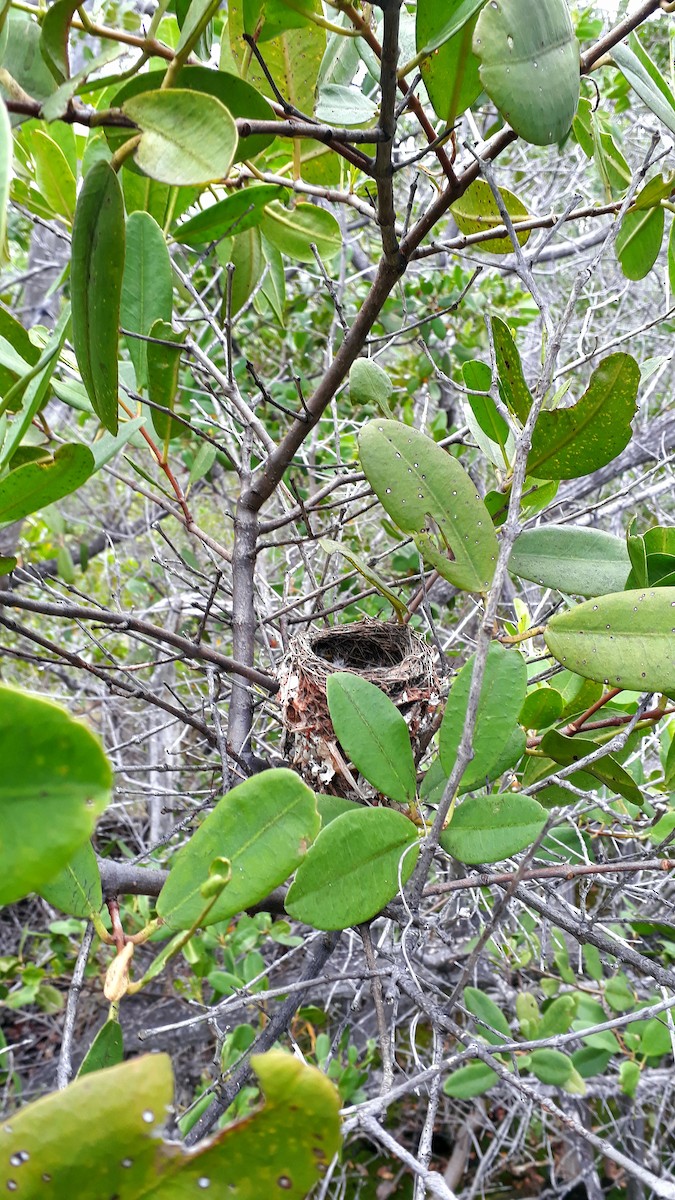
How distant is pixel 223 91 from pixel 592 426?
386 mm

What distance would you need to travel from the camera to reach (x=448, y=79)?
0.61m

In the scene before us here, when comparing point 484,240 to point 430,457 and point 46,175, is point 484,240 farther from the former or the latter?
point 46,175

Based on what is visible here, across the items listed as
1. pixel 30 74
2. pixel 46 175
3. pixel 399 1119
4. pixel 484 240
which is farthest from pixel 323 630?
pixel 399 1119

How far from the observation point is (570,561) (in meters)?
0.72

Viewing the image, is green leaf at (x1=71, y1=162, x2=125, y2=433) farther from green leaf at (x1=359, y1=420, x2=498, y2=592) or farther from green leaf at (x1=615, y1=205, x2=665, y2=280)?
green leaf at (x1=615, y1=205, x2=665, y2=280)

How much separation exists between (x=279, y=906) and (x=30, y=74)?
76 cm

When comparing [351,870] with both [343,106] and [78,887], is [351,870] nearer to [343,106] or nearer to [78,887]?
[78,887]

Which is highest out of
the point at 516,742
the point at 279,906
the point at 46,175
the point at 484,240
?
the point at 46,175

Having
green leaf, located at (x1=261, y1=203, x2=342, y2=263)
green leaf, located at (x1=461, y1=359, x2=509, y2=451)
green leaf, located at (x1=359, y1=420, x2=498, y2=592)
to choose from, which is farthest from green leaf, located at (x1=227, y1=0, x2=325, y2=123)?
green leaf, located at (x1=359, y1=420, x2=498, y2=592)

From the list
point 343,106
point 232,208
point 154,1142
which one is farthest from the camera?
point 343,106

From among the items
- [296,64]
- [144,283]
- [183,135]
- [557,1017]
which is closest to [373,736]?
[183,135]

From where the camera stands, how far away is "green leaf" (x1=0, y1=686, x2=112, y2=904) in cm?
29

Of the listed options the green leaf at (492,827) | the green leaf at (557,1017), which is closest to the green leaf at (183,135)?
the green leaf at (492,827)

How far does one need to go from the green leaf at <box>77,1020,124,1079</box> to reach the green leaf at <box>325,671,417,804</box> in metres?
0.27
